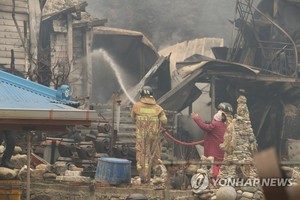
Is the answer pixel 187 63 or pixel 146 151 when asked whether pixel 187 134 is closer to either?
pixel 187 63

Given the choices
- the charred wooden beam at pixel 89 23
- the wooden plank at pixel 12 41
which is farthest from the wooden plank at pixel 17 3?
the charred wooden beam at pixel 89 23

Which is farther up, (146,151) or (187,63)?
(187,63)

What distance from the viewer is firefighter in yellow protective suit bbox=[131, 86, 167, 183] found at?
13470 millimetres

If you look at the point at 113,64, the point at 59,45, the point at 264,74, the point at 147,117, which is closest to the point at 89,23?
the point at 59,45

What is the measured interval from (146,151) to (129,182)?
1.35 meters

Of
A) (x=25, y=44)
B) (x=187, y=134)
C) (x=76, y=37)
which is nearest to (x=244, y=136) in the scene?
(x=187, y=134)

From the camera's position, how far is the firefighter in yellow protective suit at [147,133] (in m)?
13.5

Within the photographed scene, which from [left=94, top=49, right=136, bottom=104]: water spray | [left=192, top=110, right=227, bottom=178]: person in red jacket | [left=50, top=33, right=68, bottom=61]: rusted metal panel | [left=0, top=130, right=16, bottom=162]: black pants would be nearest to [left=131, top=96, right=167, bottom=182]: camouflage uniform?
[left=192, top=110, right=227, bottom=178]: person in red jacket

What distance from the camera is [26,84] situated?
10578 mm

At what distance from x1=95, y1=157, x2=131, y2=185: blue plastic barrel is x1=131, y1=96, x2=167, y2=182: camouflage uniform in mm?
1108

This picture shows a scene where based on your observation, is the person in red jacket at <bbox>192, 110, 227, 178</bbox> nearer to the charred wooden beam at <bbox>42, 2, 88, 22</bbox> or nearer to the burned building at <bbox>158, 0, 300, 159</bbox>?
the burned building at <bbox>158, 0, 300, 159</bbox>

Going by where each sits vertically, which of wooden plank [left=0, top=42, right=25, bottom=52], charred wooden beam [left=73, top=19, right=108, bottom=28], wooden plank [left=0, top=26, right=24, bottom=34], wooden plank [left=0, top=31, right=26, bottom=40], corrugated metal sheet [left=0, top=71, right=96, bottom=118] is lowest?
corrugated metal sheet [left=0, top=71, right=96, bottom=118]

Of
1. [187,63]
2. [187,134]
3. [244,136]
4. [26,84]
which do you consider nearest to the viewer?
[26,84]

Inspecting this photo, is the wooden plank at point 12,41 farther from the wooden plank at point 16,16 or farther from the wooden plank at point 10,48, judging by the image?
the wooden plank at point 16,16
